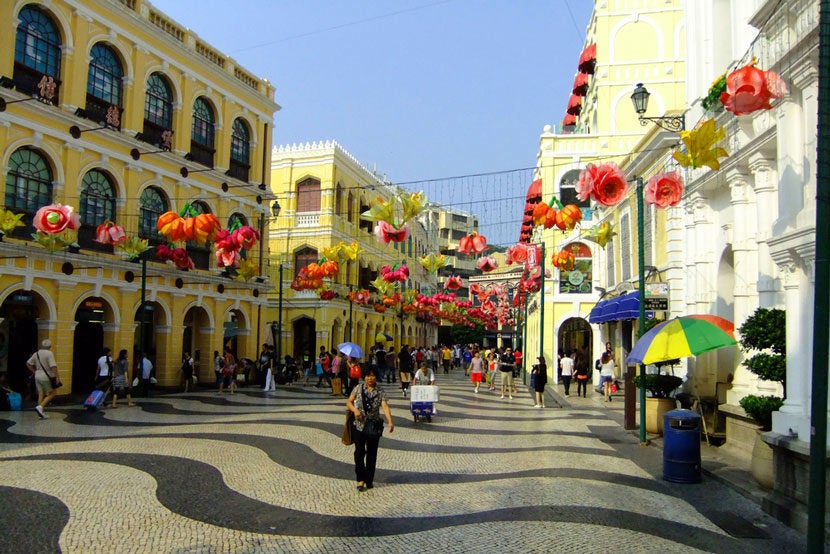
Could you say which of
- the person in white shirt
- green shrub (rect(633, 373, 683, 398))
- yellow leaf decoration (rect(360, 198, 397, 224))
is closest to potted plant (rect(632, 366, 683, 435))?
green shrub (rect(633, 373, 683, 398))

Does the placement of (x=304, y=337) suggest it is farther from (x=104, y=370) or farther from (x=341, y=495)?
(x=341, y=495)

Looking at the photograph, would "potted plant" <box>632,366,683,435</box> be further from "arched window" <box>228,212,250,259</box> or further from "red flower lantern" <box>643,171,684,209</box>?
"arched window" <box>228,212,250,259</box>

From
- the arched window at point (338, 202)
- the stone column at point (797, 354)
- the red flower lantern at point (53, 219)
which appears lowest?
the stone column at point (797, 354)

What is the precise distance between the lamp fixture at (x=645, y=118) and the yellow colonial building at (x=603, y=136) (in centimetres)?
942

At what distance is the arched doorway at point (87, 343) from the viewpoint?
22.3 metres

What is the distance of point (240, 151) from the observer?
29.7 m

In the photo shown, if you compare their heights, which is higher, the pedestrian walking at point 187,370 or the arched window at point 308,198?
the arched window at point 308,198

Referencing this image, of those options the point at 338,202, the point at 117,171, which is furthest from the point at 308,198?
the point at 117,171

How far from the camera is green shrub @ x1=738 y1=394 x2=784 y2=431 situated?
9.48 meters

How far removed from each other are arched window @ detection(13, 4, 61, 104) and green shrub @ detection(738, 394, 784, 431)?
19717 millimetres

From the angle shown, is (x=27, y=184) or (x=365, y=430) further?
(x=27, y=184)

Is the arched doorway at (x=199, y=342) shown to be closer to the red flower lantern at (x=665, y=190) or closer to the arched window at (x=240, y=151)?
the arched window at (x=240, y=151)

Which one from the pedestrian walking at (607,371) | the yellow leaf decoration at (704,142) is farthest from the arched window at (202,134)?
the yellow leaf decoration at (704,142)

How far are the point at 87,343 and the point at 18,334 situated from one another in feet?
8.71
